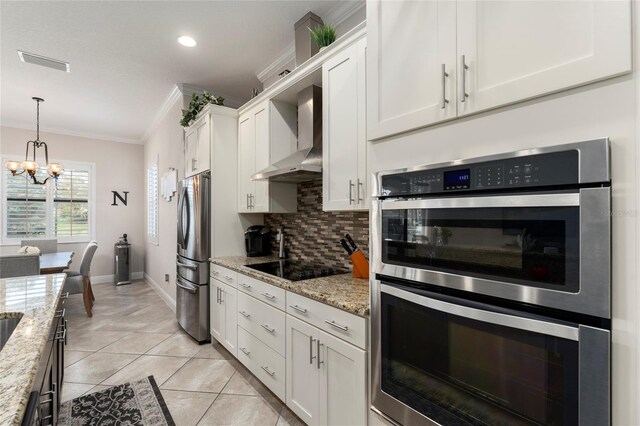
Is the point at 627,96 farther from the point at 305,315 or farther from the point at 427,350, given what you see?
the point at 305,315

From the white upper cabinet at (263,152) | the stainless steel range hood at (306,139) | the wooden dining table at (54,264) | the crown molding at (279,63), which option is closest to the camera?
the stainless steel range hood at (306,139)

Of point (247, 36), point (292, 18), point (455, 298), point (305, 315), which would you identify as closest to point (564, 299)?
point (455, 298)

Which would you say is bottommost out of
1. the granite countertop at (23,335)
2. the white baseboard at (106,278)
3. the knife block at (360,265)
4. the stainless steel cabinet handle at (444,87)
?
the white baseboard at (106,278)

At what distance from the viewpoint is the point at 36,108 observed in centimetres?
468

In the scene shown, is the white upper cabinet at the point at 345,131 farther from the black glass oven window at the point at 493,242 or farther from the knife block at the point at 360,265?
the black glass oven window at the point at 493,242

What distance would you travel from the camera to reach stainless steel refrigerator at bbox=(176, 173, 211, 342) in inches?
124

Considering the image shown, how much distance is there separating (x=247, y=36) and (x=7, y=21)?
2.00 m

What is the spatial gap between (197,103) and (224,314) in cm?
228

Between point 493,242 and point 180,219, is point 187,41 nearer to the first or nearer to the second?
point 180,219

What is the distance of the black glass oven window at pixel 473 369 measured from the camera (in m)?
0.84

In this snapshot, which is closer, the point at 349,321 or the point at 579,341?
the point at 579,341

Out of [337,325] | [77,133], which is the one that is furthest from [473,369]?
[77,133]

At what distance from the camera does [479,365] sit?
3.30ft

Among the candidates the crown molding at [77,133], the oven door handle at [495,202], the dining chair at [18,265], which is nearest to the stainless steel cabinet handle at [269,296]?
the oven door handle at [495,202]
